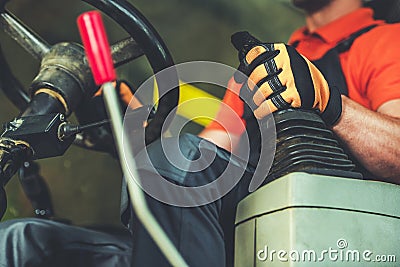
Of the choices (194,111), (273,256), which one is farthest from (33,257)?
(194,111)

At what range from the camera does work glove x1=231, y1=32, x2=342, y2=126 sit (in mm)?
625

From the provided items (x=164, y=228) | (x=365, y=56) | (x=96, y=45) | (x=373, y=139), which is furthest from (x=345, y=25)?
(x=96, y=45)

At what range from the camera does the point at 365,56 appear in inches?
42.8

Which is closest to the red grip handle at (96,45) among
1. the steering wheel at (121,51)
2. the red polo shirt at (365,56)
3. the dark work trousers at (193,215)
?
the dark work trousers at (193,215)

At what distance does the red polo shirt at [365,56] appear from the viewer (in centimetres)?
100

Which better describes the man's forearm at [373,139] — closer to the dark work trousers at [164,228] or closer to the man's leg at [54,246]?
the dark work trousers at [164,228]

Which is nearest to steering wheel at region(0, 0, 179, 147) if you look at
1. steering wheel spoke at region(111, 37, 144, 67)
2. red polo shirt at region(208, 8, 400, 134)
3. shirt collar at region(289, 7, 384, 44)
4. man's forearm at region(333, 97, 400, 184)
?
steering wheel spoke at region(111, 37, 144, 67)

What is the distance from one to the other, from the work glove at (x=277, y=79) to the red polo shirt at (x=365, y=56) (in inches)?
10.5

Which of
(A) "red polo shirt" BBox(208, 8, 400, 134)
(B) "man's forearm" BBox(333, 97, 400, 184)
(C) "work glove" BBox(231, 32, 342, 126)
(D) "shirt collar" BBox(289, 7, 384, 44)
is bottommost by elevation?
(B) "man's forearm" BBox(333, 97, 400, 184)

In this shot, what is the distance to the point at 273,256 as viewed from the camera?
1.82ft

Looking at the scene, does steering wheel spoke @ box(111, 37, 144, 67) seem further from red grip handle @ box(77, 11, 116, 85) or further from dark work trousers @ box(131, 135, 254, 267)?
red grip handle @ box(77, 11, 116, 85)

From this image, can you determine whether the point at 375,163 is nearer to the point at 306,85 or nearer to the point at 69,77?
the point at 306,85

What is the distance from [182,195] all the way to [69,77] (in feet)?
0.99

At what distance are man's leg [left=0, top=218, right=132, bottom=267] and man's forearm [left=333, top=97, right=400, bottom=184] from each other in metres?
0.36
